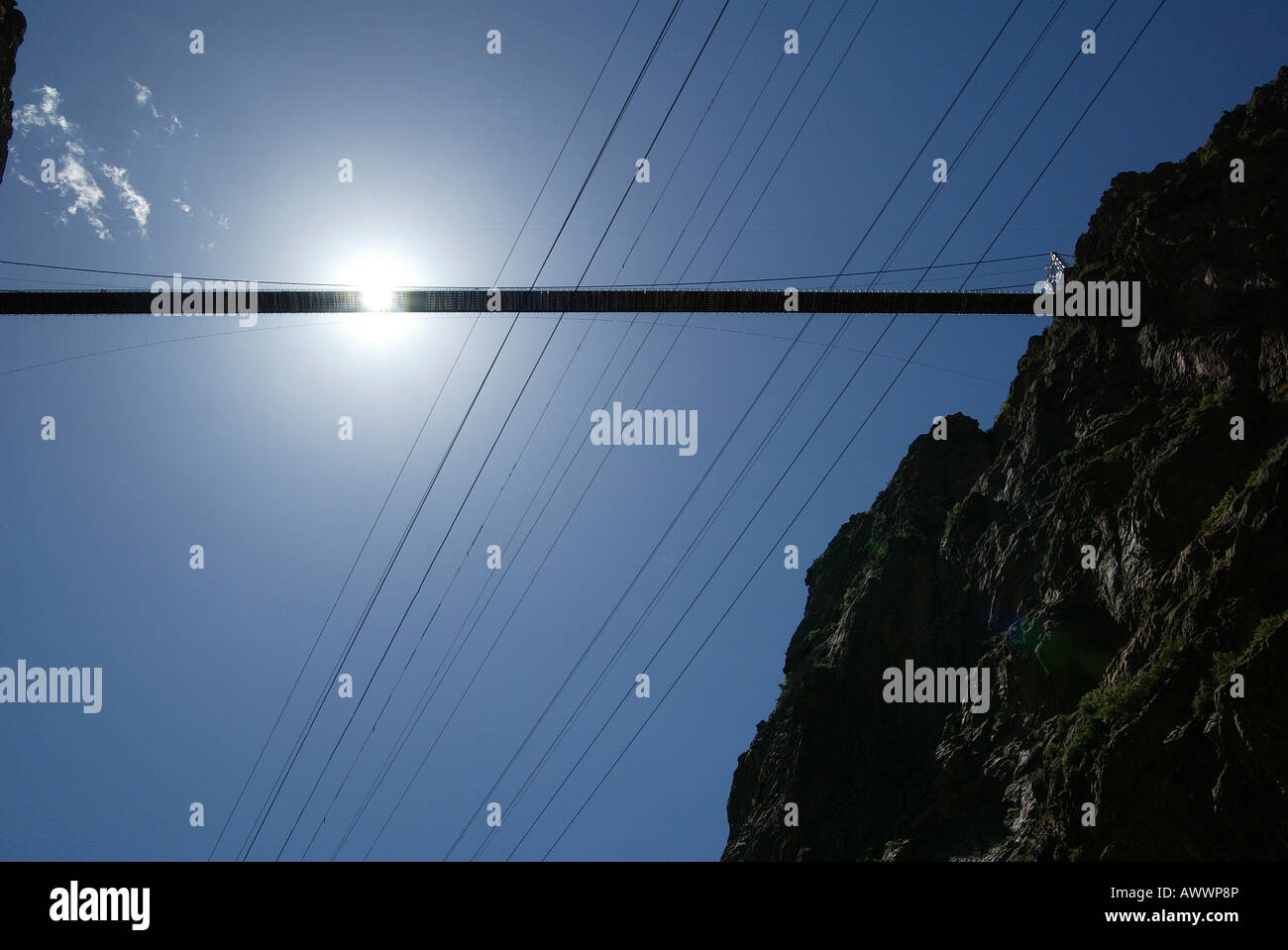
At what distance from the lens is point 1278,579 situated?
1520 centimetres

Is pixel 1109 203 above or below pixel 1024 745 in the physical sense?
above

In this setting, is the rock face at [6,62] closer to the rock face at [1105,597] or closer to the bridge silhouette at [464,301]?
the bridge silhouette at [464,301]

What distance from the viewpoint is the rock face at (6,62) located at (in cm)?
2530

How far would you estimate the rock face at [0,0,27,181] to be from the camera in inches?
996

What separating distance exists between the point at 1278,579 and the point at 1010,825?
750 cm

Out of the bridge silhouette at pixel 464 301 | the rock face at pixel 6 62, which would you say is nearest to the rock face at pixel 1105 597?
the bridge silhouette at pixel 464 301

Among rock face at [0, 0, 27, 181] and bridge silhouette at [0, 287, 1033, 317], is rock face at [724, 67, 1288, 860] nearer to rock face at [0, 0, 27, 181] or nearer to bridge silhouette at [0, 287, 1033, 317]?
bridge silhouette at [0, 287, 1033, 317]

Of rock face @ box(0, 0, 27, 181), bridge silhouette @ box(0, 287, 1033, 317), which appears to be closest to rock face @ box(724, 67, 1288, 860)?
bridge silhouette @ box(0, 287, 1033, 317)

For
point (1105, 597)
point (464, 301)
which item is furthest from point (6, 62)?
point (1105, 597)

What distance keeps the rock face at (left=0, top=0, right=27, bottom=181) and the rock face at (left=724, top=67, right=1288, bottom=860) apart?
28.1 meters

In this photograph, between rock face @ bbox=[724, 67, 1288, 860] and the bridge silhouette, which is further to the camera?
the bridge silhouette

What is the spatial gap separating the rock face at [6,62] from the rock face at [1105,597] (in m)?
28.1
